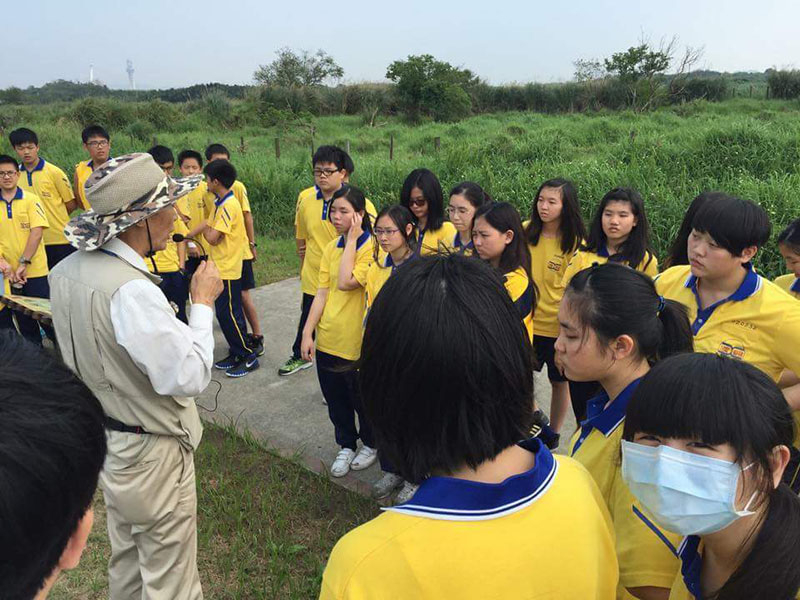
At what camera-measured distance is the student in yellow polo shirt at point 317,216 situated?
4.20 meters

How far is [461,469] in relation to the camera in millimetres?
917

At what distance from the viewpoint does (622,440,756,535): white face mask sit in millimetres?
1051

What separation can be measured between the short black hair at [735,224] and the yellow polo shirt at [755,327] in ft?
0.46

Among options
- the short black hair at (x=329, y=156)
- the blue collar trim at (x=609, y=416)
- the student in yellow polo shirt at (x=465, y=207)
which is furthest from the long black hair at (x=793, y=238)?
the short black hair at (x=329, y=156)

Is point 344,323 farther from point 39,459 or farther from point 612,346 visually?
point 39,459

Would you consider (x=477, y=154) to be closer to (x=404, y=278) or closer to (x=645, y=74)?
(x=404, y=278)

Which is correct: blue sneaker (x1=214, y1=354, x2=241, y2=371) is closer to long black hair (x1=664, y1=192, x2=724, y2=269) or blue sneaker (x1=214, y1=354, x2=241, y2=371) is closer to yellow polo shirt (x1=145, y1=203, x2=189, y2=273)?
yellow polo shirt (x1=145, y1=203, x2=189, y2=273)

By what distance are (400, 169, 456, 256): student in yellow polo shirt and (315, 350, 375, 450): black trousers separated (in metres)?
1.03

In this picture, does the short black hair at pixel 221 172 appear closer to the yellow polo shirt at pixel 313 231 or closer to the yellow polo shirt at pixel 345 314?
the yellow polo shirt at pixel 313 231

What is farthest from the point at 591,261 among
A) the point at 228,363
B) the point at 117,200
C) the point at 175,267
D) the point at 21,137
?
the point at 21,137

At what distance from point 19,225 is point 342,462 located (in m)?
3.45

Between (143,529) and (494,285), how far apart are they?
68.4 inches

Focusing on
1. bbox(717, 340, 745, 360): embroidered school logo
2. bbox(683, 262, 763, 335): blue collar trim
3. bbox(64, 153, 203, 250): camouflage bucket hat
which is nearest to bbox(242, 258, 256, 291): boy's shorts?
bbox(64, 153, 203, 250): camouflage bucket hat

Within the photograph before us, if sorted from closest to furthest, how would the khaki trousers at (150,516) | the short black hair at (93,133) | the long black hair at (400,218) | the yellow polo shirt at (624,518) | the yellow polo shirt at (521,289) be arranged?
the yellow polo shirt at (624,518) → the khaki trousers at (150,516) → the yellow polo shirt at (521,289) → the long black hair at (400,218) → the short black hair at (93,133)
